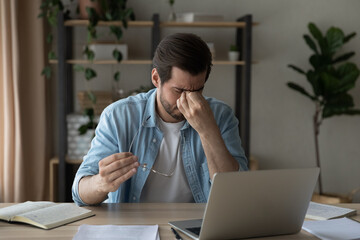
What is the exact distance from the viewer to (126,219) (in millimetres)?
1465

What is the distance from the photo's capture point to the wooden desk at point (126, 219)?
4.31 ft

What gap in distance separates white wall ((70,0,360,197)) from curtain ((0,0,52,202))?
36cm

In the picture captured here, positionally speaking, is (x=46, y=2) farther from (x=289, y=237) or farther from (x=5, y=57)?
(x=289, y=237)

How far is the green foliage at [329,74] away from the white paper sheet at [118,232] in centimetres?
254

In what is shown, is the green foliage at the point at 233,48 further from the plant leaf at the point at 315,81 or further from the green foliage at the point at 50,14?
the green foliage at the point at 50,14

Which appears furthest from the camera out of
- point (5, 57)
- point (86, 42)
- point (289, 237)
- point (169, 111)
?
point (86, 42)

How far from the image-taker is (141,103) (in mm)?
1916

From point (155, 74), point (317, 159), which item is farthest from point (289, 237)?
point (317, 159)

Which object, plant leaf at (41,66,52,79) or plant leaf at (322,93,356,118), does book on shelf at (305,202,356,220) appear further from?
plant leaf at (41,66,52,79)

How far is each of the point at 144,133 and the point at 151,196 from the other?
0.84 feet

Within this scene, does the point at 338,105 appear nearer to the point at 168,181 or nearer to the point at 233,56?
the point at 233,56

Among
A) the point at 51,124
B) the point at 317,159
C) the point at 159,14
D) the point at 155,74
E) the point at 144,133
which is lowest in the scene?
the point at 317,159

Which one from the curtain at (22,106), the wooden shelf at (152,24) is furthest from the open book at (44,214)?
the wooden shelf at (152,24)

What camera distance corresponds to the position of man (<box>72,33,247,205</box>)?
1.75 m
